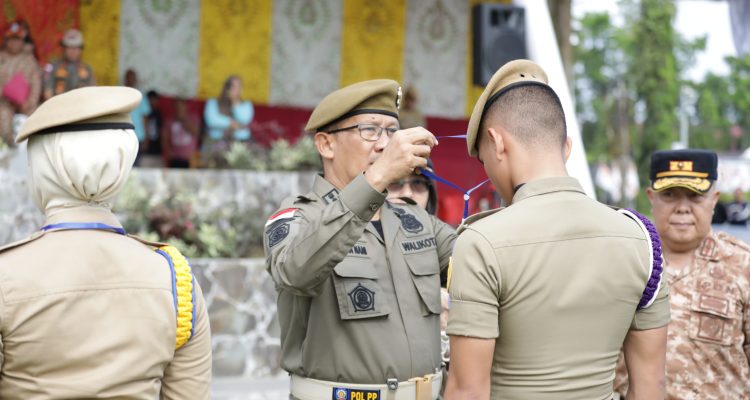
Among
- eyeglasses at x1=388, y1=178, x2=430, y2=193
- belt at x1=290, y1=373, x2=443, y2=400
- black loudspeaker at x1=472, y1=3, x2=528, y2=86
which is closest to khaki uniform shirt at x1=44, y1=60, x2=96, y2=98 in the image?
black loudspeaker at x1=472, y1=3, x2=528, y2=86

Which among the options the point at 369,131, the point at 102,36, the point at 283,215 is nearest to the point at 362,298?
the point at 283,215

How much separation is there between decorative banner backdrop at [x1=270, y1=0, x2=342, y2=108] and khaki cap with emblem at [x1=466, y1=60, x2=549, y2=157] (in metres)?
10.6

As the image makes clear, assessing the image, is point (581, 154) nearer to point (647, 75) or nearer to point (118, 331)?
point (118, 331)

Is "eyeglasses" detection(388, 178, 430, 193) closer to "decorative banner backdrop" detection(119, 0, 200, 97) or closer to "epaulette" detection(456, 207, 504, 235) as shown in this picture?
"epaulette" detection(456, 207, 504, 235)

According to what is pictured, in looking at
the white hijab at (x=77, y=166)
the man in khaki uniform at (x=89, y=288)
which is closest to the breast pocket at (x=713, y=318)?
the man in khaki uniform at (x=89, y=288)

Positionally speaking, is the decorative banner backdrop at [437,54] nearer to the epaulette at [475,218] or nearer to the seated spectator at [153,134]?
the seated spectator at [153,134]

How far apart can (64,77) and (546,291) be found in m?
8.57

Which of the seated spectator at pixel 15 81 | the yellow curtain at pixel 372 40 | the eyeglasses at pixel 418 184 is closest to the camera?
the eyeglasses at pixel 418 184

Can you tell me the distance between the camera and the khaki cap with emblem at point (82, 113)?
200 centimetres

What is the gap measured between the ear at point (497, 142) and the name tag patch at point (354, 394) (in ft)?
3.25

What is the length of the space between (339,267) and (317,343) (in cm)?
26

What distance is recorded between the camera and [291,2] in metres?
12.9

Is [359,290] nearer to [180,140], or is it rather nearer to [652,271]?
[652,271]

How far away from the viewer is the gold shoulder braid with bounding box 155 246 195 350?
2109 mm
